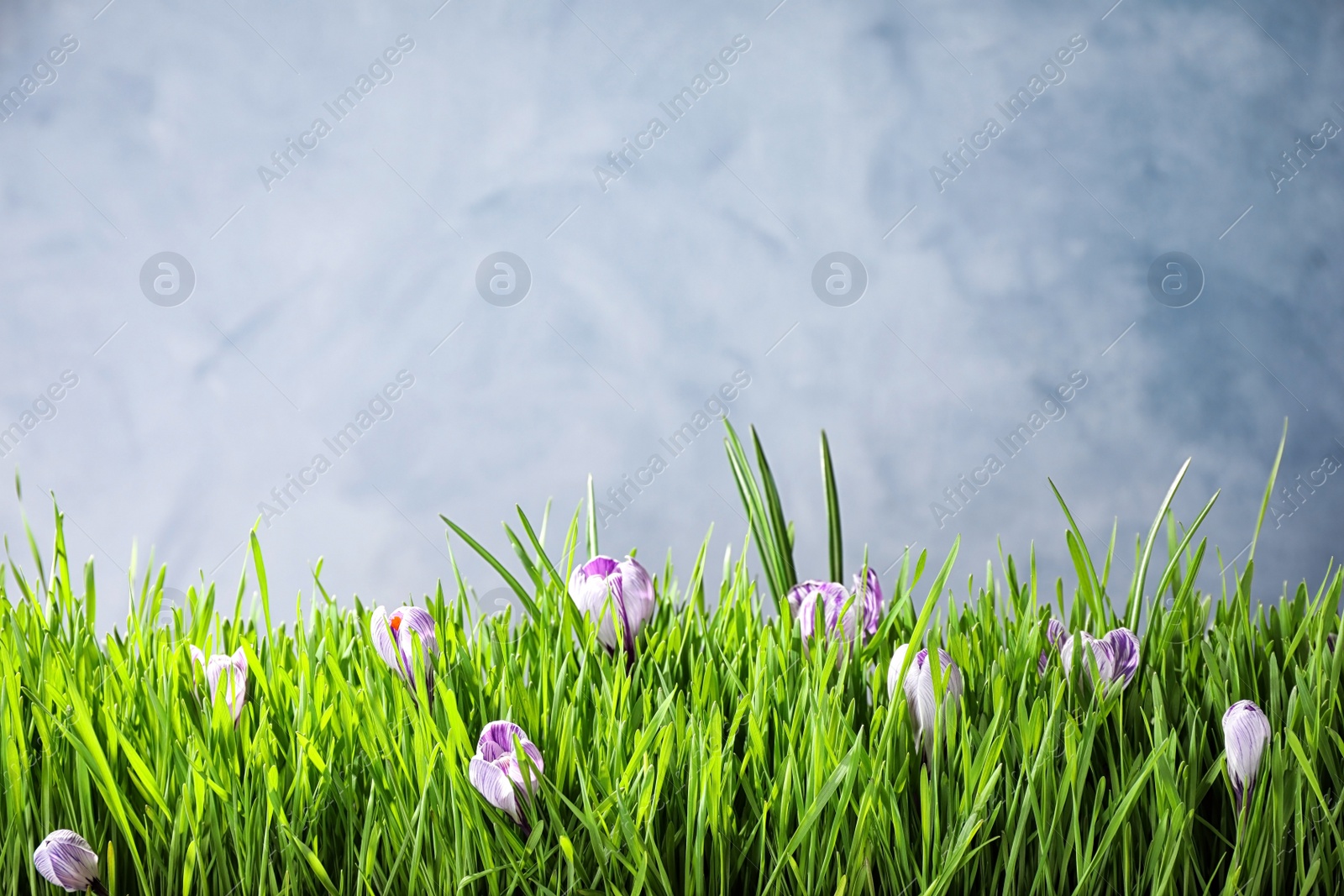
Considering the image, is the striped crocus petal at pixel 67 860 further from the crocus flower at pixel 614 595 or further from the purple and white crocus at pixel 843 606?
the purple and white crocus at pixel 843 606

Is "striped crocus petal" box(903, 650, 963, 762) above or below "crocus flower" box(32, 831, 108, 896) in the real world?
above

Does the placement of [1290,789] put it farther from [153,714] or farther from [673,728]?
[153,714]

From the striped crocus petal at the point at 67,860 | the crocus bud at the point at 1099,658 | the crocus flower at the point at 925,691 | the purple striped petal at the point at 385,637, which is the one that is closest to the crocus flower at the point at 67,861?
the striped crocus petal at the point at 67,860

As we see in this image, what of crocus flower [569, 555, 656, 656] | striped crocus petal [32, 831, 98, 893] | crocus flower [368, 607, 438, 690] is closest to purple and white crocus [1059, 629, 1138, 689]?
crocus flower [569, 555, 656, 656]

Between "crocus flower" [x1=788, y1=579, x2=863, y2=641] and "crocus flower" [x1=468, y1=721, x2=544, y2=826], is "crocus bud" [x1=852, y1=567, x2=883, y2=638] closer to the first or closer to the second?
"crocus flower" [x1=788, y1=579, x2=863, y2=641]

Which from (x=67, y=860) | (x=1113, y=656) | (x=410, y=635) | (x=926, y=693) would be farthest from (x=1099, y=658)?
(x=67, y=860)

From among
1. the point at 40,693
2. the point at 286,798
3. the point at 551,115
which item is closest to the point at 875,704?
the point at 286,798
